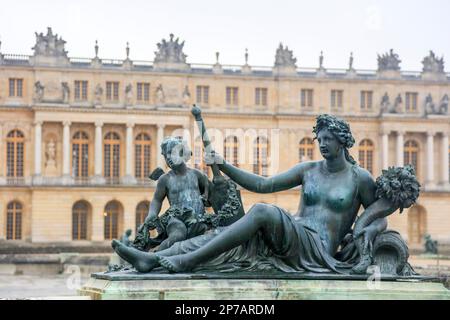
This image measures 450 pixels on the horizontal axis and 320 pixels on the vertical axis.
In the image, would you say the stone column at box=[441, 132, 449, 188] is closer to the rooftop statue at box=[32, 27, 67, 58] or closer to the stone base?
the rooftop statue at box=[32, 27, 67, 58]

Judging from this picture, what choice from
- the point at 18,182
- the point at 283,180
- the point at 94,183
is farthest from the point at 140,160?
the point at 283,180

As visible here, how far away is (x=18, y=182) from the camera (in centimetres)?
6506

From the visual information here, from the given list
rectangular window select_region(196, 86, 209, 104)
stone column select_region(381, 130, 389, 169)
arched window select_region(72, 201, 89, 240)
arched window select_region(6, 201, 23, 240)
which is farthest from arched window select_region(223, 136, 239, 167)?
arched window select_region(6, 201, 23, 240)

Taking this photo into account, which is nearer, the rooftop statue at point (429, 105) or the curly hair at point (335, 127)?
the curly hair at point (335, 127)

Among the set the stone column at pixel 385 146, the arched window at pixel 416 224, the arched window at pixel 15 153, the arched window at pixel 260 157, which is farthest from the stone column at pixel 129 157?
the arched window at pixel 416 224

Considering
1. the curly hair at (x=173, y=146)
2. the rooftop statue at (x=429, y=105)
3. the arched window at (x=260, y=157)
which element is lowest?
the curly hair at (x=173, y=146)

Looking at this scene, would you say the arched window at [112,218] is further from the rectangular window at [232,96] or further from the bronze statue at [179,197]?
the bronze statue at [179,197]

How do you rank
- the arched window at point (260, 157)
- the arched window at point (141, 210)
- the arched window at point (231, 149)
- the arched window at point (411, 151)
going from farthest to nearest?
the arched window at point (411, 151)
the arched window at point (141, 210)
the arched window at point (231, 149)
the arched window at point (260, 157)

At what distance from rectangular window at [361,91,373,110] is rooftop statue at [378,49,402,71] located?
6.49 feet

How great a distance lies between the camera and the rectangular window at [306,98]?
6950 cm

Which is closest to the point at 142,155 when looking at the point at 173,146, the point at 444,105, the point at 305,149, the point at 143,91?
the point at 143,91

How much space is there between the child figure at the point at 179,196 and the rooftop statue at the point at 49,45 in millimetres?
55591

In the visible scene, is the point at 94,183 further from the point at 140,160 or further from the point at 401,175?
the point at 401,175

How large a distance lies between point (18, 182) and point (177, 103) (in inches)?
450
